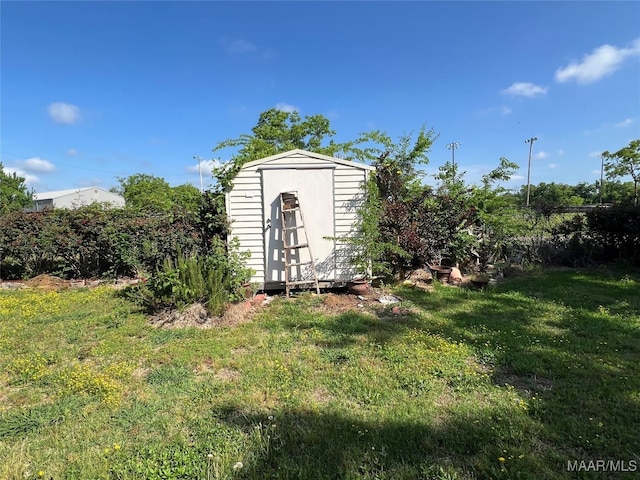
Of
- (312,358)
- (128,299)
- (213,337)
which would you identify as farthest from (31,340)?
(312,358)

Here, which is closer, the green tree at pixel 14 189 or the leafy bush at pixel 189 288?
the leafy bush at pixel 189 288

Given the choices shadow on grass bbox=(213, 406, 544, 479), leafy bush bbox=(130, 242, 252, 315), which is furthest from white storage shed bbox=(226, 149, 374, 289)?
shadow on grass bbox=(213, 406, 544, 479)

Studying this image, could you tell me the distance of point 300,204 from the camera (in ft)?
20.1

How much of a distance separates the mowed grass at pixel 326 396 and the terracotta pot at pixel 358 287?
4.02 ft

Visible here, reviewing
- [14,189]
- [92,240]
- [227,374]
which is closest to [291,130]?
[92,240]

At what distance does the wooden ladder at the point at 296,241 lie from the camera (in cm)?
599

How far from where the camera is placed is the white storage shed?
6062mm

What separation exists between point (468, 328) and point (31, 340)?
16.5 ft

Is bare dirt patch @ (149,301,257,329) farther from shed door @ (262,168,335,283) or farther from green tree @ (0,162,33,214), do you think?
green tree @ (0,162,33,214)

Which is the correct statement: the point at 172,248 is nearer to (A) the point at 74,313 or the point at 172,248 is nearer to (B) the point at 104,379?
(A) the point at 74,313

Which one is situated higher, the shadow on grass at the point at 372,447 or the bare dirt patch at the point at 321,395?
the bare dirt patch at the point at 321,395

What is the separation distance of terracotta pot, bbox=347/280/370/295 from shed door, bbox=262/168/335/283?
17.5 inches

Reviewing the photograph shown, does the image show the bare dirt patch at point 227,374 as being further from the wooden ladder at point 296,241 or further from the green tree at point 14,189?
the green tree at point 14,189

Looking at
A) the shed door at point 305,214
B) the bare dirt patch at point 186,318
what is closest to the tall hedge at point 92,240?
the shed door at point 305,214
